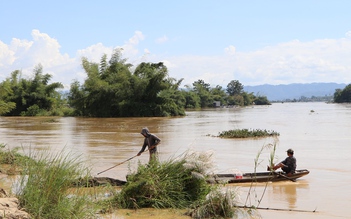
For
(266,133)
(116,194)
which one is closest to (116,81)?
(266,133)

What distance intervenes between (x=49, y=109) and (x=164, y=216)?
4889 cm

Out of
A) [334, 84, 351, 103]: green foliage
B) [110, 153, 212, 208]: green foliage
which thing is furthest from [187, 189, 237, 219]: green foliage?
[334, 84, 351, 103]: green foliage

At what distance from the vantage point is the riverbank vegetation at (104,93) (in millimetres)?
44438

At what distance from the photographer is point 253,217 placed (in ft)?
24.7

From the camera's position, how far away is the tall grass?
5619mm

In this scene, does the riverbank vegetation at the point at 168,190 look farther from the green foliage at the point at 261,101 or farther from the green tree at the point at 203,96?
the green foliage at the point at 261,101

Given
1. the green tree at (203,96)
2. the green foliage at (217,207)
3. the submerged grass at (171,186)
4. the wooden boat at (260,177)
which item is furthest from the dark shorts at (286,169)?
the green tree at (203,96)

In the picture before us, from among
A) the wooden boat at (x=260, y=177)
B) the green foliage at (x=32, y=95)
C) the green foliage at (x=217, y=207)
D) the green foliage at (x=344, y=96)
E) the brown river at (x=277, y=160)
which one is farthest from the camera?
the green foliage at (x=344, y=96)

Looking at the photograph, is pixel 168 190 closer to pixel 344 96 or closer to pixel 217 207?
pixel 217 207

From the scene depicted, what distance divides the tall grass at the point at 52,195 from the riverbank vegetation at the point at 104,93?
36.1m

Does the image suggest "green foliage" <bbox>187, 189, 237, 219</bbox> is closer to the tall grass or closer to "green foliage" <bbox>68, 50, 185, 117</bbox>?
the tall grass

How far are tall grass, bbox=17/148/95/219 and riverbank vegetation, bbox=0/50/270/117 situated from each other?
36093 mm

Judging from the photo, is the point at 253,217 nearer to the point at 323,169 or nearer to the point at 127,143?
the point at 323,169

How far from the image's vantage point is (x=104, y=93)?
45.6 metres
